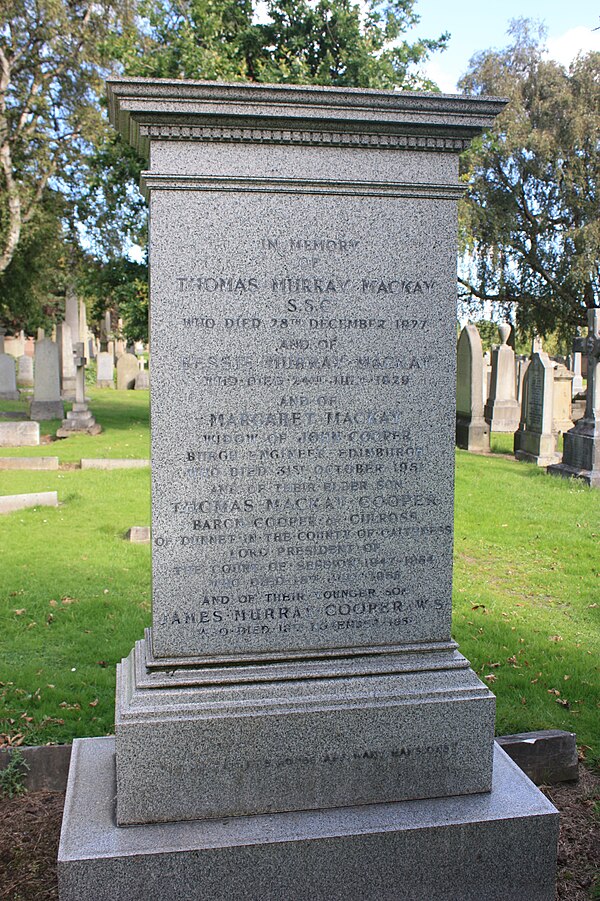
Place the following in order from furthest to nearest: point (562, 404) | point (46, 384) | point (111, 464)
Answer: point (46, 384)
point (562, 404)
point (111, 464)

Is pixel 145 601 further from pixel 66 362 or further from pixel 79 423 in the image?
pixel 66 362

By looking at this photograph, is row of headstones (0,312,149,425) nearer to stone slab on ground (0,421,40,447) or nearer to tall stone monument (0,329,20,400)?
tall stone monument (0,329,20,400)

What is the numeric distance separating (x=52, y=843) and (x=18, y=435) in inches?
523

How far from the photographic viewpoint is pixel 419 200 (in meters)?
3.32

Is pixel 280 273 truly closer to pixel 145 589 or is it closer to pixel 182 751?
pixel 182 751

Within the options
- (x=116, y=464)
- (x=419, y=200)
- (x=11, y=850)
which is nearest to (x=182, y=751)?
(x=11, y=850)

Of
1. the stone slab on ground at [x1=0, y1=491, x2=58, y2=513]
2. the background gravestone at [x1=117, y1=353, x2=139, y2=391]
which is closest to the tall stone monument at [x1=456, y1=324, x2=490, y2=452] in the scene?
the stone slab on ground at [x1=0, y1=491, x2=58, y2=513]

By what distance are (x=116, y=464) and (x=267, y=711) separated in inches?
414

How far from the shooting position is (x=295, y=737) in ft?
10.6

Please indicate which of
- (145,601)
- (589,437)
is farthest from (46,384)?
(145,601)

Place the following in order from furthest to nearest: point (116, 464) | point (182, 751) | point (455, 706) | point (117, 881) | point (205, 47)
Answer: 1. point (205, 47)
2. point (116, 464)
3. point (455, 706)
4. point (182, 751)
5. point (117, 881)

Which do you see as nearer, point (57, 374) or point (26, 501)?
point (26, 501)

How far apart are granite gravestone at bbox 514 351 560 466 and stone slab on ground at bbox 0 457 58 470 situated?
8614 millimetres

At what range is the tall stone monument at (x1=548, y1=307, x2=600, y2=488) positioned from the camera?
12.7 m
